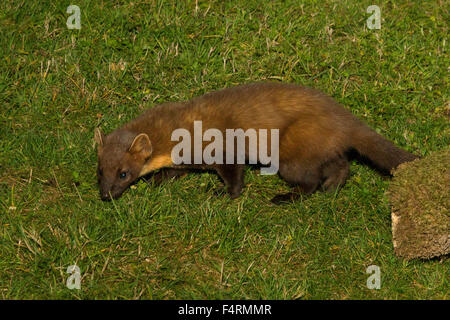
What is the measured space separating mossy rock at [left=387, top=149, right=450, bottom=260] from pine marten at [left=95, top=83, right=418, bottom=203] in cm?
47

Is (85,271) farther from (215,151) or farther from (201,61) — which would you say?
(201,61)

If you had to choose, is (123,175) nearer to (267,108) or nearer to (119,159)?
(119,159)

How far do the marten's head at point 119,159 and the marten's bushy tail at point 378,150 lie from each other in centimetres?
198

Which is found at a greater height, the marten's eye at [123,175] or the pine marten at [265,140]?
the pine marten at [265,140]

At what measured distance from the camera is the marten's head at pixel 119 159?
5754mm

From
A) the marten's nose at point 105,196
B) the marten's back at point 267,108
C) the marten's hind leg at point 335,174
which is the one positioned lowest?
the marten's nose at point 105,196

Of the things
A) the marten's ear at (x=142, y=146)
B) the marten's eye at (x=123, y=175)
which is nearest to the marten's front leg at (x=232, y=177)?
the marten's ear at (x=142, y=146)

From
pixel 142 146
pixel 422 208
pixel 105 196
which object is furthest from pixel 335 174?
pixel 105 196

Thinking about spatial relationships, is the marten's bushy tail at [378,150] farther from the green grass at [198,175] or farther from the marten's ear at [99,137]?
the marten's ear at [99,137]

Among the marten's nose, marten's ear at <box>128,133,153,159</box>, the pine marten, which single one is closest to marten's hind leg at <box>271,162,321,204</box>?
the pine marten

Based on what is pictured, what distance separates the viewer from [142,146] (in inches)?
231

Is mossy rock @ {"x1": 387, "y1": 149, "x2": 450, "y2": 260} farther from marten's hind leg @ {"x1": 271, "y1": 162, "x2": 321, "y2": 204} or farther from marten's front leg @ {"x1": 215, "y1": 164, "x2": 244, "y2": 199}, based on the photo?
marten's front leg @ {"x1": 215, "y1": 164, "x2": 244, "y2": 199}

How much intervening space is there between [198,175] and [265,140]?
2.72ft

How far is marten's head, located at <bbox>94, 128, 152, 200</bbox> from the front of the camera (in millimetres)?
5754
